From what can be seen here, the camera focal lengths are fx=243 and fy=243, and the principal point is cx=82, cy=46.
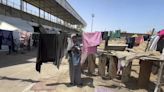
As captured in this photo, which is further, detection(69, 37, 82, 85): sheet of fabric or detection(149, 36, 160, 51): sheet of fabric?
detection(149, 36, 160, 51): sheet of fabric

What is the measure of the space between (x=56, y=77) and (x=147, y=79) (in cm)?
386

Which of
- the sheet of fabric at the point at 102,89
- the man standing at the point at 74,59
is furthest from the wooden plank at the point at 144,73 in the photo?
the man standing at the point at 74,59

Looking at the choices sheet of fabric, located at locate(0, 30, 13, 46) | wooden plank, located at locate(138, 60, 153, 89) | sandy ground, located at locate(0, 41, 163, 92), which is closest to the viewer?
sandy ground, located at locate(0, 41, 163, 92)

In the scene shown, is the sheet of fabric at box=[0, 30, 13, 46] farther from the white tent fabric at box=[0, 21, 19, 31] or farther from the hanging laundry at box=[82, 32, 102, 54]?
the hanging laundry at box=[82, 32, 102, 54]

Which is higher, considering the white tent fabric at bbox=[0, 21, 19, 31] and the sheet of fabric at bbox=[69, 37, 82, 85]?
the white tent fabric at bbox=[0, 21, 19, 31]

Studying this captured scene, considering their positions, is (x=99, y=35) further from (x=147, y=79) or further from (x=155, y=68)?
(x=155, y=68)

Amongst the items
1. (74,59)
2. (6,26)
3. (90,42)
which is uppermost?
(6,26)

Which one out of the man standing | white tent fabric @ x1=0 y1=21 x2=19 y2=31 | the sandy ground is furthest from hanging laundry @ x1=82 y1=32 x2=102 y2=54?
white tent fabric @ x1=0 y1=21 x2=19 y2=31

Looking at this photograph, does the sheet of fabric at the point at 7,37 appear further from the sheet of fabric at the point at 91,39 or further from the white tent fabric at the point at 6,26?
the sheet of fabric at the point at 91,39

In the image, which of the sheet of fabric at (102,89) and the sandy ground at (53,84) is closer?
the sandy ground at (53,84)

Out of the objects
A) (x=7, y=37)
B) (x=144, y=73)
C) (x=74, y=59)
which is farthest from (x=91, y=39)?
(x=7, y=37)

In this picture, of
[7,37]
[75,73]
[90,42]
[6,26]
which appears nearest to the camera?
[75,73]

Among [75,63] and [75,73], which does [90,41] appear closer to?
[75,63]

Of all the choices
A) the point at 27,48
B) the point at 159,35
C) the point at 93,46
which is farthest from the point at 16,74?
the point at 27,48
